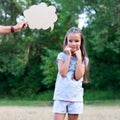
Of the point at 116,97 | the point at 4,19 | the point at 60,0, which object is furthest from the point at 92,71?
the point at 4,19

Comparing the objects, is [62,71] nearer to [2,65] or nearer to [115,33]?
[115,33]

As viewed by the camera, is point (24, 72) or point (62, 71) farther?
point (24, 72)

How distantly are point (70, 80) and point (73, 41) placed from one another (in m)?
0.39

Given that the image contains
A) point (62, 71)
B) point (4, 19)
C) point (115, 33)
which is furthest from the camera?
point (4, 19)

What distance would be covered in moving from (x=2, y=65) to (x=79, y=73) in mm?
29254

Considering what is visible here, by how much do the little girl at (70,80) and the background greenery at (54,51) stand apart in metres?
22.8

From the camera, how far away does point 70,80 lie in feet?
15.1

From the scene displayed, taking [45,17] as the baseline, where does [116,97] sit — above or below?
below

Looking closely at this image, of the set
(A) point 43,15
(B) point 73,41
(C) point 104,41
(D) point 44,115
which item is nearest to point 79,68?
(B) point 73,41

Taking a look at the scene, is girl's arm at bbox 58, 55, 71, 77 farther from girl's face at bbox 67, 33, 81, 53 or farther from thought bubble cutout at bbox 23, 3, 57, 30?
thought bubble cutout at bbox 23, 3, 57, 30

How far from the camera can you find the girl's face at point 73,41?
15.4ft

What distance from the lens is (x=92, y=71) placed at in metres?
30.4

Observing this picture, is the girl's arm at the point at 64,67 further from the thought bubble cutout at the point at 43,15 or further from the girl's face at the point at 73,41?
the thought bubble cutout at the point at 43,15

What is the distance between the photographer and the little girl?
181 inches
